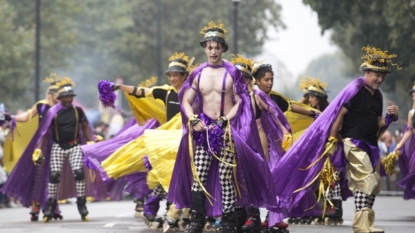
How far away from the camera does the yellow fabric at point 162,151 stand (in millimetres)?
16328

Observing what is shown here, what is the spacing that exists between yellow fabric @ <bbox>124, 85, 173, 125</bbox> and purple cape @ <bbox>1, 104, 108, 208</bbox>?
2.17 m

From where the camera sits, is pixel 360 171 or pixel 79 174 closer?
pixel 360 171

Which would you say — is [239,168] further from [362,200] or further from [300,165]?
[362,200]

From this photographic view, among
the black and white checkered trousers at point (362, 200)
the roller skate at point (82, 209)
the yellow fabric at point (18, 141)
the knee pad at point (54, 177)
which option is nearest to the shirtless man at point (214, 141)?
the black and white checkered trousers at point (362, 200)

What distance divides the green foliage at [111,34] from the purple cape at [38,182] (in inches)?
1209

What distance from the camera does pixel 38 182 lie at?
21.4 m

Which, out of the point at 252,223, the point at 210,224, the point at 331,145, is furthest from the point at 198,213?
the point at 210,224

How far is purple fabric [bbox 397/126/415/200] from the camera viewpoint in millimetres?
20250

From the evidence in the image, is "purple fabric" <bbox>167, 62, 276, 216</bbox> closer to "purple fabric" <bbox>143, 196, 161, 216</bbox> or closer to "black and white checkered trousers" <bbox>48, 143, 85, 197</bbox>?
"purple fabric" <bbox>143, 196, 161, 216</bbox>

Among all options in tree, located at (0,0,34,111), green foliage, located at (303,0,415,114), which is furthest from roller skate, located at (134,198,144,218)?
tree, located at (0,0,34,111)

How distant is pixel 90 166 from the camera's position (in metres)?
20.1

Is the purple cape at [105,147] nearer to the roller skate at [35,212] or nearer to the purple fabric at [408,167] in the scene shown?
the roller skate at [35,212]

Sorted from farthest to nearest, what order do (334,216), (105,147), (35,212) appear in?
(35,212)
(105,147)
(334,216)

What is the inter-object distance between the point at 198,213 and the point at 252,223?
3.10 ft
